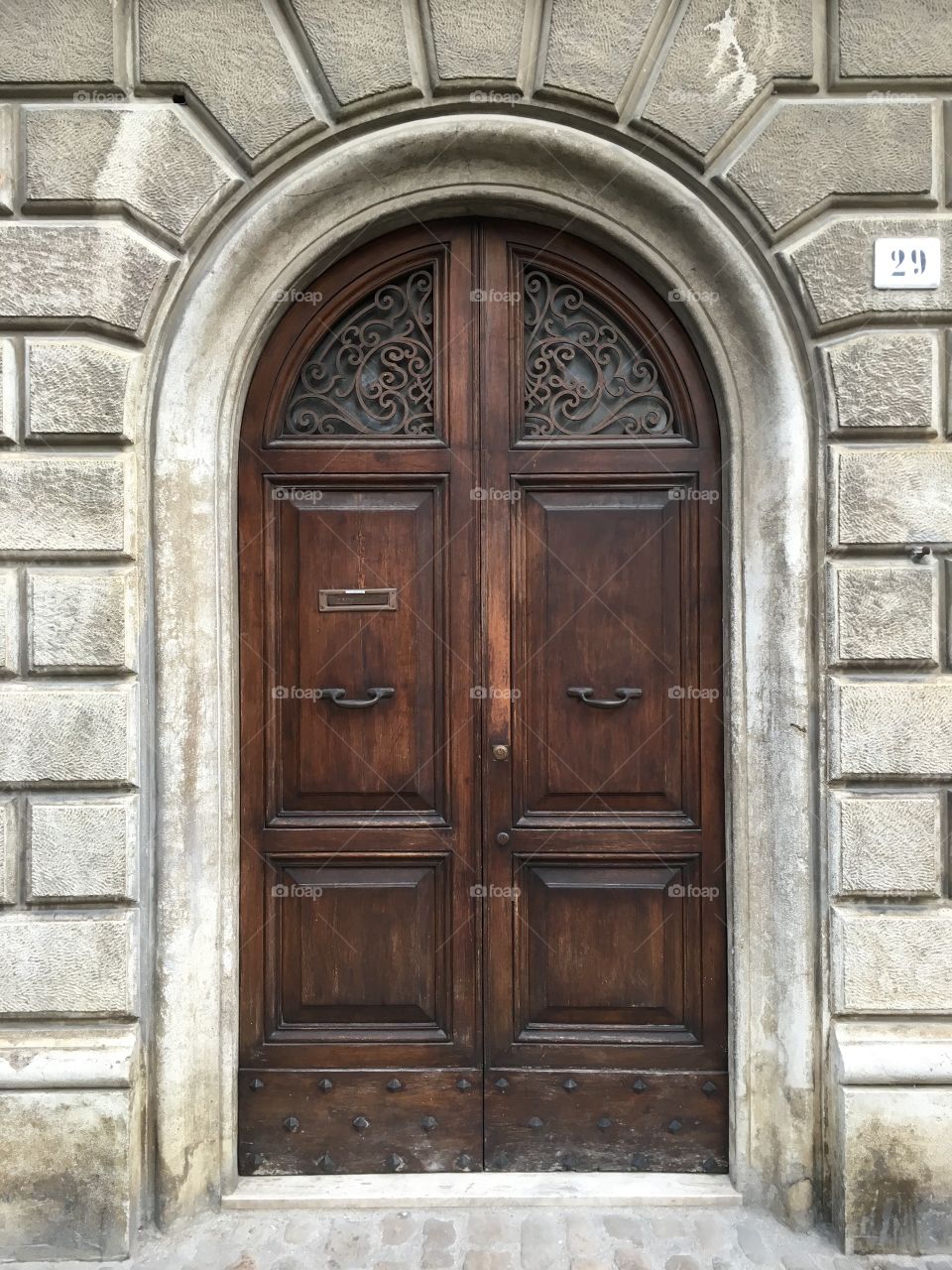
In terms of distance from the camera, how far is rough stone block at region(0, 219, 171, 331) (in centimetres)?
314

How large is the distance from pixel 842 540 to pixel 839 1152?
7.05ft

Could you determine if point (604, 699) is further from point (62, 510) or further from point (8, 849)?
point (8, 849)

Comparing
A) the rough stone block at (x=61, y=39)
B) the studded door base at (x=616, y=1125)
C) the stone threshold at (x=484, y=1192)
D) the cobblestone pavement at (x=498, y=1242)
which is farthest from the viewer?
the studded door base at (x=616, y=1125)

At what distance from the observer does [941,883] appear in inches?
124

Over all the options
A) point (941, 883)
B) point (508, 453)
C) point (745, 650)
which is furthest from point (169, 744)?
point (941, 883)

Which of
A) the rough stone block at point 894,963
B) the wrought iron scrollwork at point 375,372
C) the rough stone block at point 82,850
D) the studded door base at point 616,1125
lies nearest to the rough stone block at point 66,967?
the rough stone block at point 82,850

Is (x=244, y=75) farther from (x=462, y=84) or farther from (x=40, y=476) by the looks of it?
(x=40, y=476)

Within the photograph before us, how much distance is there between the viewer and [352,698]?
136 inches

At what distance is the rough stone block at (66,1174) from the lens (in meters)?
3.06

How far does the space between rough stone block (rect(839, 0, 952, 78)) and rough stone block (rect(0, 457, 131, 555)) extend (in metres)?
3.04

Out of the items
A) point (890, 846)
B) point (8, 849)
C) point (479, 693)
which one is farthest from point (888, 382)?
point (8, 849)

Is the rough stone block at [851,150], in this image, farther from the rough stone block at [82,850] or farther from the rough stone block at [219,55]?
the rough stone block at [82,850]

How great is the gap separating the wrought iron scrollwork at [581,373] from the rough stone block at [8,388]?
1.86m

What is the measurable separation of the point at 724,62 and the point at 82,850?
362 centimetres
